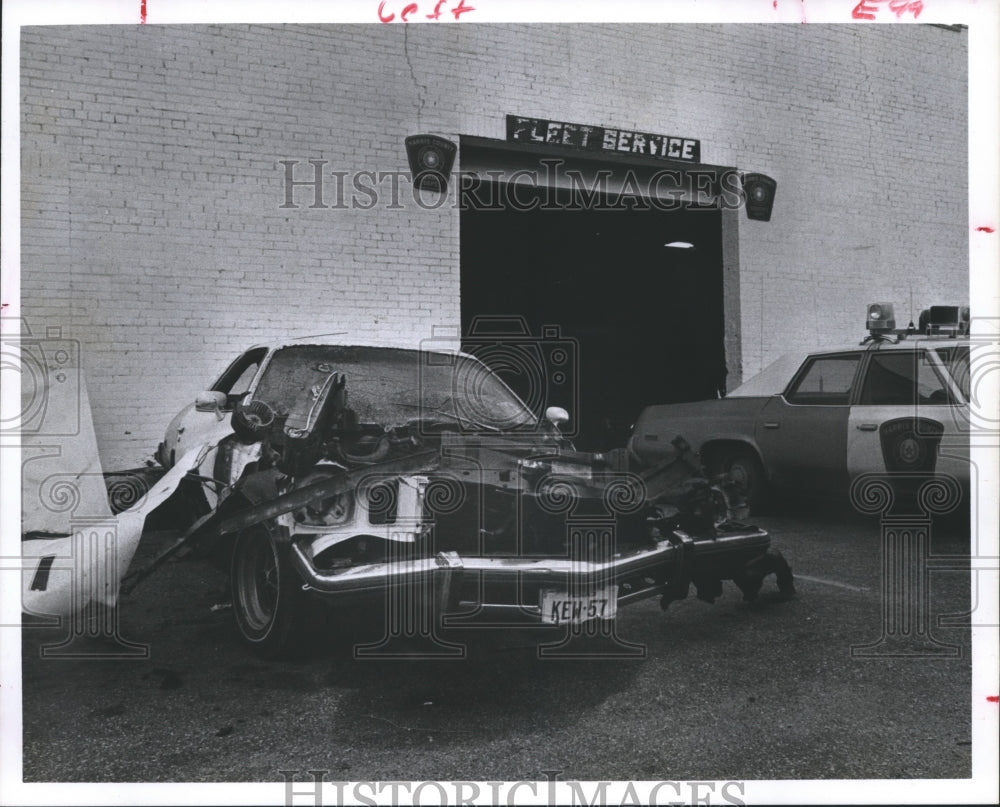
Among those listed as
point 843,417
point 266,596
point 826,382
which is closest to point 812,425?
point 843,417

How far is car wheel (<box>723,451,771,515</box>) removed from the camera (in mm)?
4161

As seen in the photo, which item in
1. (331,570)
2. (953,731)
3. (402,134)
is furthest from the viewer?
(402,134)

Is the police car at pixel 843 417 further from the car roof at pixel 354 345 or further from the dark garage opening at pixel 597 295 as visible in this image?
the car roof at pixel 354 345

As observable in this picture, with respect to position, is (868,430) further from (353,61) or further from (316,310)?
(353,61)

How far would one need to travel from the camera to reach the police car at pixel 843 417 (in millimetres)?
3896

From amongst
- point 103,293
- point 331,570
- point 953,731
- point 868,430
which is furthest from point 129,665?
point 868,430

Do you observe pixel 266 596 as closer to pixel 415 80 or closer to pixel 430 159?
pixel 430 159

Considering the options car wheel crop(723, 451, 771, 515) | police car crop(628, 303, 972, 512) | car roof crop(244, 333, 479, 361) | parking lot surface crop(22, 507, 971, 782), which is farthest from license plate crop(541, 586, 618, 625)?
car roof crop(244, 333, 479, 361)

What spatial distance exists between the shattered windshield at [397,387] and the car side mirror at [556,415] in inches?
3.5

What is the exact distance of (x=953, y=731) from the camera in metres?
3.27

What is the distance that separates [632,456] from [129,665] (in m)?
2.53

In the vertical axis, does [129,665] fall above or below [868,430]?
below

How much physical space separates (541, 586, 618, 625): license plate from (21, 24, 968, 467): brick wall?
180 cm

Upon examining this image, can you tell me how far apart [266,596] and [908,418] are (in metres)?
3.50
